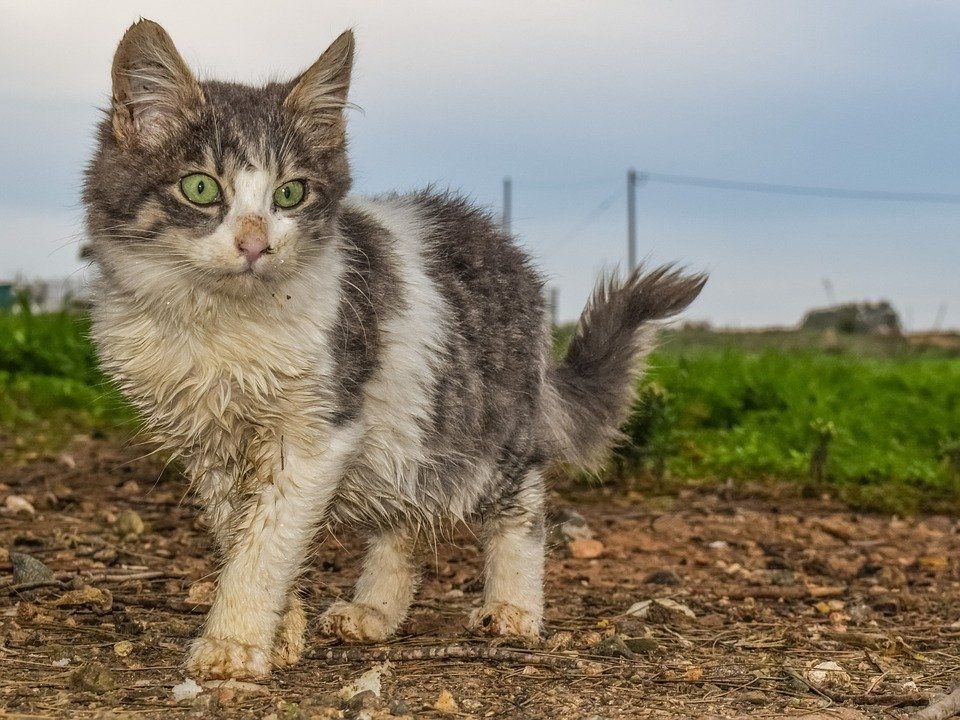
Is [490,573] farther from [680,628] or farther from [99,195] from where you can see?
[99,195]

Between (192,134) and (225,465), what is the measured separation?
3.78ft

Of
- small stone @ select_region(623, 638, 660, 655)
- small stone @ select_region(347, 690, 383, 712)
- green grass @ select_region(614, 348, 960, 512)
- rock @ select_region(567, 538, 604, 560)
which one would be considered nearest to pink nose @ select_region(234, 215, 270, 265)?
small stone @ select_region(347, 690, 383, 712)

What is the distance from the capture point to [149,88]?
3828mm

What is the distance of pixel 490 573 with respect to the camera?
15.4 feet

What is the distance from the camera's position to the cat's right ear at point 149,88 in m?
3.77

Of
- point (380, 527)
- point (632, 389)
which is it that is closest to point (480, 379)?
point (380, 527)

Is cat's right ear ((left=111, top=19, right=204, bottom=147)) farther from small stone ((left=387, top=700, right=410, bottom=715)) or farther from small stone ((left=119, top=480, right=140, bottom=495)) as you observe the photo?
small stone ((left=119, top=480, right=140, bottom=495))

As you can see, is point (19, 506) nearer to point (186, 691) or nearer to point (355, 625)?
point (355, 625)

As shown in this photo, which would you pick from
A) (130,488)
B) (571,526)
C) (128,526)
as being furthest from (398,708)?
(130,488)

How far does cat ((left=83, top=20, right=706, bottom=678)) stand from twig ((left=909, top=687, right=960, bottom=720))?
1.49 meters

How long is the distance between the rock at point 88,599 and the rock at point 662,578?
2490 mm

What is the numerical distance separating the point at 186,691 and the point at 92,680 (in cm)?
32

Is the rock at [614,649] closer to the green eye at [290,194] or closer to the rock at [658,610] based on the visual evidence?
the rock at [658,610]

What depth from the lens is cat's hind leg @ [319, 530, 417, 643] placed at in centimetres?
452
